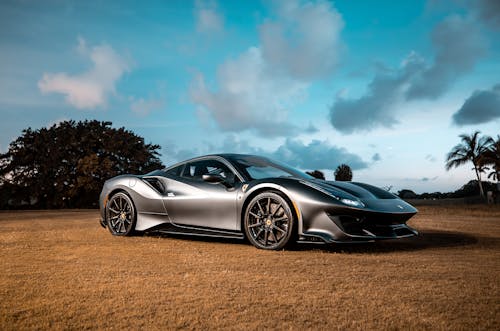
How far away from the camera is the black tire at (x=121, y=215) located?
7465mm

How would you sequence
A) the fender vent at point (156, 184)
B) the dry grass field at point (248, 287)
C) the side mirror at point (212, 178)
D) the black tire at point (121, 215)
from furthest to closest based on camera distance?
1. the black tire at point (121, 215)
2. the fender vent at point (156, 184)
3. the side mirror at point (212, 178)
4. the dry grass field at point (248, 287)

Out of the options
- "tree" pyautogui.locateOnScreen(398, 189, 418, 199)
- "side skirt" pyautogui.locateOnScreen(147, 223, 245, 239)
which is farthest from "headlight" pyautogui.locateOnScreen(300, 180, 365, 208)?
"tree" pyautogui.locateOnScreen(398, 189, 418, 199)

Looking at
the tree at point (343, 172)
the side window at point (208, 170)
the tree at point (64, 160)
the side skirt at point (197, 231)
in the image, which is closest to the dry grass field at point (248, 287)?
the side skirt at point (197, 231)

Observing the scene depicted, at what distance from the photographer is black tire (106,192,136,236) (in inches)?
294

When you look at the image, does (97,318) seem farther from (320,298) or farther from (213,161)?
(213,161)

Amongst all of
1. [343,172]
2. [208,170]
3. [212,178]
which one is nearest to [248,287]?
[212,178]

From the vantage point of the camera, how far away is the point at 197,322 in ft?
8.91

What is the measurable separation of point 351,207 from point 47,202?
3194 centimetres

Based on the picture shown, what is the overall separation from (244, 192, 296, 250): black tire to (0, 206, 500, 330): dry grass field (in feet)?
0.69

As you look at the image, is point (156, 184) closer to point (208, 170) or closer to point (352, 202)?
point (208, 170)

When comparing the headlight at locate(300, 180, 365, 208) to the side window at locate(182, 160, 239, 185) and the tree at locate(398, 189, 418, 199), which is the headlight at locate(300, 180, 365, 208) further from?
the tree at locate(398, 189, 418, 199)

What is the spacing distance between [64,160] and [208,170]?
29.6 m

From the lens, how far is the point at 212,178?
620 cm

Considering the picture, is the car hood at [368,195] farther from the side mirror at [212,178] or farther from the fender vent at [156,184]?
the fender vent at [156,184]
